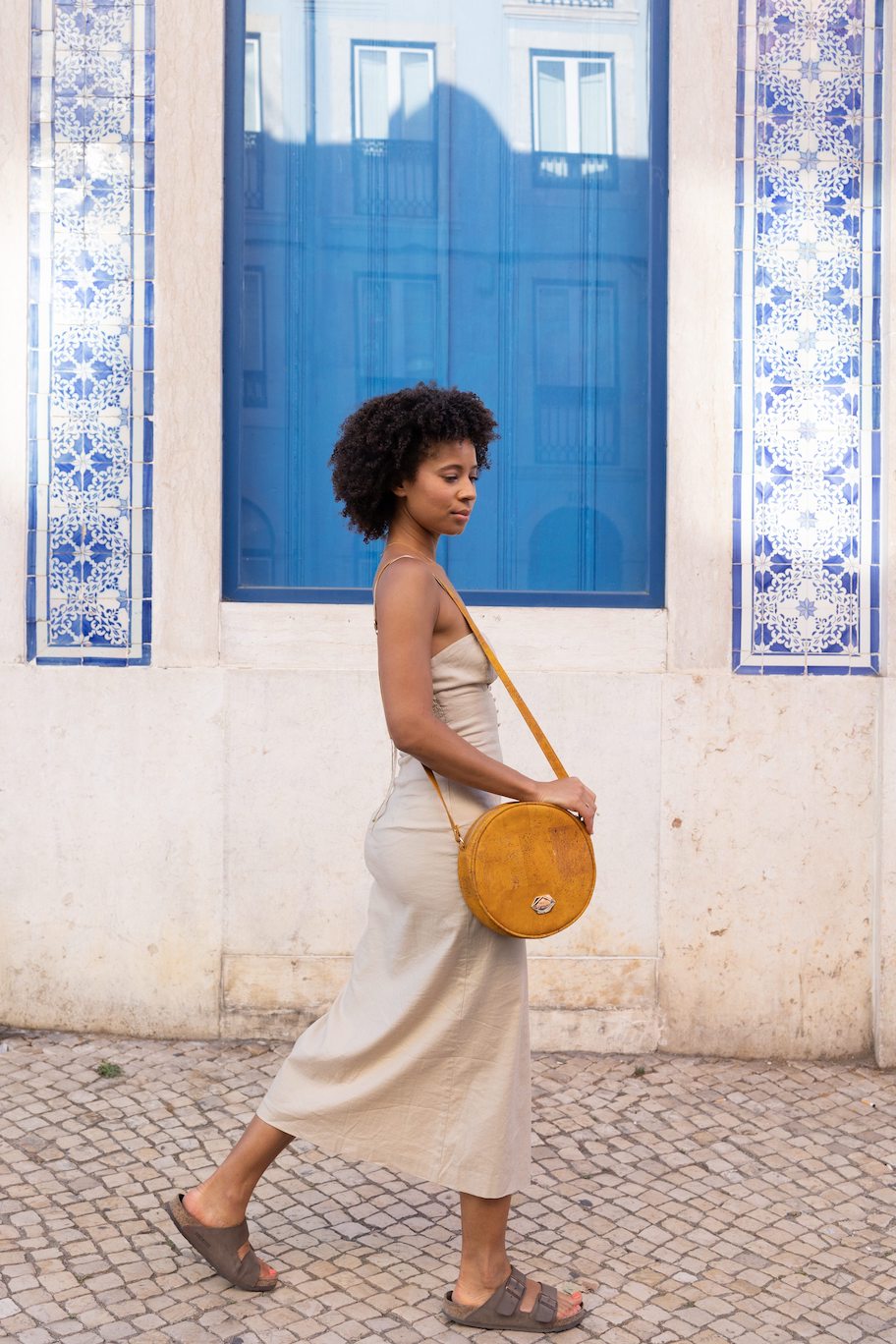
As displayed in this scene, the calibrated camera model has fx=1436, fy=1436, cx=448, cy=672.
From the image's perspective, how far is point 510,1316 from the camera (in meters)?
2.94

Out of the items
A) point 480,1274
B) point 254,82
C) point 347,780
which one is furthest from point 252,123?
point 480,1274

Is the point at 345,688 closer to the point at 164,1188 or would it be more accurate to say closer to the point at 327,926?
the point at 327,926

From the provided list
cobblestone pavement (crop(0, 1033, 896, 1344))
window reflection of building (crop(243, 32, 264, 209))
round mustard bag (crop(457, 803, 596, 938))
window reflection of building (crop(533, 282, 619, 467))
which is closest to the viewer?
round mustard bag (crop(457, 803, 596, 938))

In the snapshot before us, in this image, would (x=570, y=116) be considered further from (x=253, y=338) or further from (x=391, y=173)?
(x=253, y=338)

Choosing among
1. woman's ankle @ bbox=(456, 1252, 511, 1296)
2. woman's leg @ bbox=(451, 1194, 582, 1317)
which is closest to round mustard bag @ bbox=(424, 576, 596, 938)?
woman's leg @ bbox=(451, 1194, 582, 1317)

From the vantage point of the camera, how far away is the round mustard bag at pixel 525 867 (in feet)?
8.98

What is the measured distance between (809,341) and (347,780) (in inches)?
81.6

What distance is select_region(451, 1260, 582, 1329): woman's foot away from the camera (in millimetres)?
2951

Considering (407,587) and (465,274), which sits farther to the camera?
(465,274)

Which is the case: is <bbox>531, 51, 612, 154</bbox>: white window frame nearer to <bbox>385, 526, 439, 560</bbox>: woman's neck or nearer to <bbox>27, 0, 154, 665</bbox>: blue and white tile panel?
<bbox>27, 0, 154, 665</bbox>: blue and white tile panel

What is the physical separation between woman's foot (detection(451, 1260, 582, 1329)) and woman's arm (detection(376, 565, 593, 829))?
39.8 inches

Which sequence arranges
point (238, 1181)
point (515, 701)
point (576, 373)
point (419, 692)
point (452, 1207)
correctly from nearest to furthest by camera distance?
point (419, 692) < point (515, 701) < point (238, 1181) < point (452, 1207) < point (576, 373)

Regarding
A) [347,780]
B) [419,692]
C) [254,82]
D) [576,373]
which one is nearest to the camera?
[419,692]

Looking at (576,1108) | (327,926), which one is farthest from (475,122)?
(576,1108)
